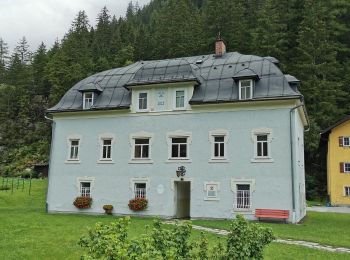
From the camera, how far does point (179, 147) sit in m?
22.9

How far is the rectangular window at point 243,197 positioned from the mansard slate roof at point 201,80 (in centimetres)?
483

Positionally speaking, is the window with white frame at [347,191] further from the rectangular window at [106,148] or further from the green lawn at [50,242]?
the rectangular window at [106,148]

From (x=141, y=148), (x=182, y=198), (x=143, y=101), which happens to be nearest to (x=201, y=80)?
(x=143, y=101)

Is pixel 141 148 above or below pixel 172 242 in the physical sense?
above

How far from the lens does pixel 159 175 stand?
907 inches

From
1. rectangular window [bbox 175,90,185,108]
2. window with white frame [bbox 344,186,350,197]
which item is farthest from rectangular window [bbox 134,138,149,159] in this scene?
window with white frame [bbox 344,186,350,197]

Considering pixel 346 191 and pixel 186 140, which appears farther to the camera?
pixel 346 191

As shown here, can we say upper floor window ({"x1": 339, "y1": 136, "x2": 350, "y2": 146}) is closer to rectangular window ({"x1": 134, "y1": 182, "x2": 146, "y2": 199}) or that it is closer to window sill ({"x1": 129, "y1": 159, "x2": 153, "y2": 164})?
window sill ({"x1": 129, "y1": 159, "x2": 153, "y2": 164})

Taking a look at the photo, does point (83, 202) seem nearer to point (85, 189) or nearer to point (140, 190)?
point (85, 189)

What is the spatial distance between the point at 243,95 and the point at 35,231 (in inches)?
509

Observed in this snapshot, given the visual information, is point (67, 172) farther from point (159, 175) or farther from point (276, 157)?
point (276, 157)

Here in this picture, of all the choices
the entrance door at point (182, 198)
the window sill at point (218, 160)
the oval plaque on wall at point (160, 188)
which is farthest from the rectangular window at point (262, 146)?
the oval plaque on wall at point (160, 188)

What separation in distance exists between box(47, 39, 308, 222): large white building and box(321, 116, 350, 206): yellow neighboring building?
14.3m

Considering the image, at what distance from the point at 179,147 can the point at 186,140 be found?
59cm
